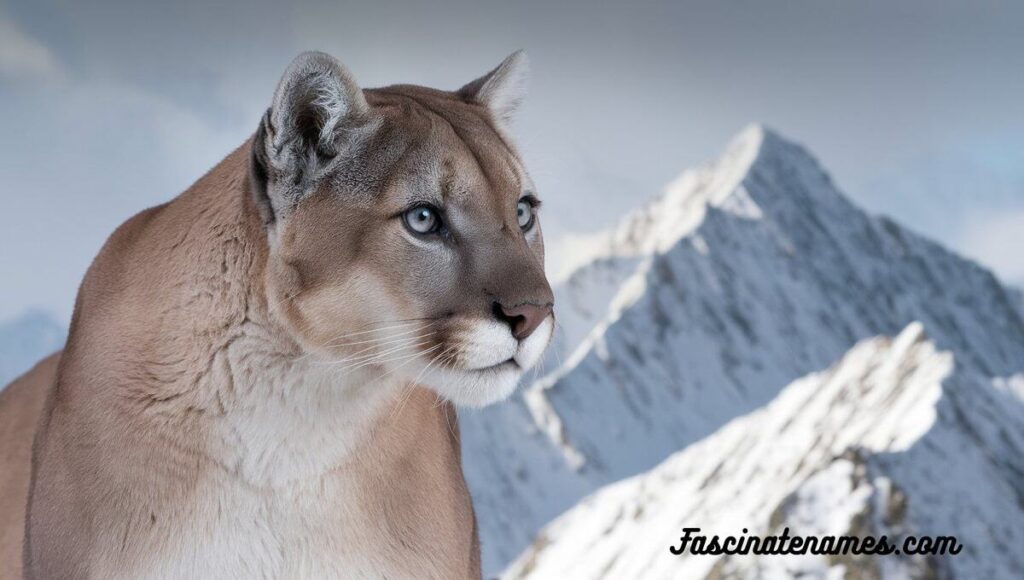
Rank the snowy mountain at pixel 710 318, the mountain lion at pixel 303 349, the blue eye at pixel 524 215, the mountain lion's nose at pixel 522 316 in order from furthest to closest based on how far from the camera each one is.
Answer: the snowy mountain at pixel 710 318
the blue eye at pixel 524 215
the mountain lion at pixel 303 349
the mountain lion's nose at pixel 522 316

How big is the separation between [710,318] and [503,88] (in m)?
62.5

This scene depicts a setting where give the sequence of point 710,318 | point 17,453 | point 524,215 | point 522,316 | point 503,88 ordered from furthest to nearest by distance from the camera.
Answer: point 710,318
point 17,453
point 503,88
point 524,215
point 522,316

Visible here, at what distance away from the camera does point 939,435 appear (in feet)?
52.2

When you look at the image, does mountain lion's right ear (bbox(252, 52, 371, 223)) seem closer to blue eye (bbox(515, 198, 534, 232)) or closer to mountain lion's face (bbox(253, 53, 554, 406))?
mountain lion's face (bbox(253, 53, 554, 406))

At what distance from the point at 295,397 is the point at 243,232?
0.62m

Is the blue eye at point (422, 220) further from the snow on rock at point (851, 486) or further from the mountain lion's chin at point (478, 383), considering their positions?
the snow on rock at point (851, 486)

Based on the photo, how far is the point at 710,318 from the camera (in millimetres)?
66250

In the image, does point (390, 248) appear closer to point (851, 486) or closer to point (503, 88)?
point (503, 88)

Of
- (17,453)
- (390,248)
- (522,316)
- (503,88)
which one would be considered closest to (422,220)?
(390,248)

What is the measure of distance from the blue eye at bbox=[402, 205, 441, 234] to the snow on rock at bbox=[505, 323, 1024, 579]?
1088 centimetres

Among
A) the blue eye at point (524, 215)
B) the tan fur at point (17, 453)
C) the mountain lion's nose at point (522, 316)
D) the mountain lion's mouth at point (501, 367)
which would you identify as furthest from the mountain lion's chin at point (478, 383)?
the tan fur at point (17, 453)

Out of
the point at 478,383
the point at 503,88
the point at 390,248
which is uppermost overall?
the point at 503,88

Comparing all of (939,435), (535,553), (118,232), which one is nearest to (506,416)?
(535,553)

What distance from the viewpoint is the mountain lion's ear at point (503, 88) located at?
481cm
